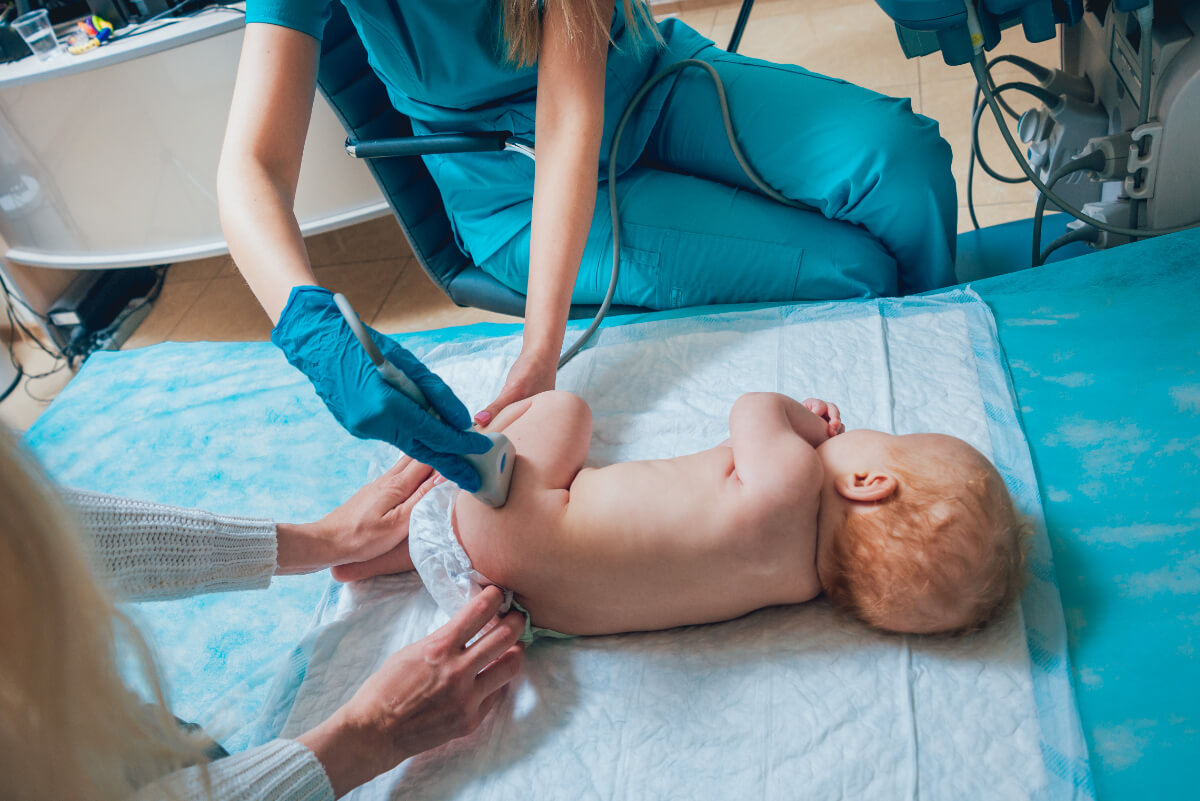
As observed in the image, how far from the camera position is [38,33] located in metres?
2.07

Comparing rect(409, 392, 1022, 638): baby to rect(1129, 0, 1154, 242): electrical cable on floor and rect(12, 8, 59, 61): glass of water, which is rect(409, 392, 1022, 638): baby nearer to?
rect(1129, 0, 1154, 242): electrical cable on floor

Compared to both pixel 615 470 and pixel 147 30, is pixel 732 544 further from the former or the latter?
pixel 147 30

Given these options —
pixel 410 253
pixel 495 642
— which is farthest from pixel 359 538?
pixel 410 253

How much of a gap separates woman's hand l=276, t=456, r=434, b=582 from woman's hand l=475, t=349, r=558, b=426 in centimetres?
15

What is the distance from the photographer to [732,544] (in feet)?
3.06

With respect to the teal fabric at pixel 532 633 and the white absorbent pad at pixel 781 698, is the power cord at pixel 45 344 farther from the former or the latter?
the teal fabric at pixel 532 633

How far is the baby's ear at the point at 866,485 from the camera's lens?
0.92m

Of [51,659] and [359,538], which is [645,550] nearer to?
[359,538]

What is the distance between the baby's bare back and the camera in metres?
0.94

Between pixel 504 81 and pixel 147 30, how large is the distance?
1210 millimetres

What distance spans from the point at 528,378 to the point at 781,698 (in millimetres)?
561

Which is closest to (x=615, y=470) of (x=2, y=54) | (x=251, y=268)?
(x=251, y=268)

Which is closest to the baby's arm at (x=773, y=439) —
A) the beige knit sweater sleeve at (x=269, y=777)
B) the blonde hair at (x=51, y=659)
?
the beige knit sweater sleeve at (x=269, y=777)

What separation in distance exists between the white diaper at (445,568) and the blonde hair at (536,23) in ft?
2.49
